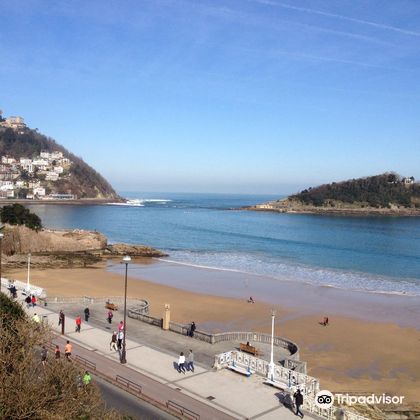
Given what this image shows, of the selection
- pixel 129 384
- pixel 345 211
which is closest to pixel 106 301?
pixel 129 384

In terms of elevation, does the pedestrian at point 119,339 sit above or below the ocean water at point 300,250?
above

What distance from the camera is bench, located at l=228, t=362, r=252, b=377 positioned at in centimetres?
1723

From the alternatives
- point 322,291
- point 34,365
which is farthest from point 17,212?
point 34,365

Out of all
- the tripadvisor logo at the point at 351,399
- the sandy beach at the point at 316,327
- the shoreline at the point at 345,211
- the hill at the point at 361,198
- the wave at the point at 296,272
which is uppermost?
the hill at the point at 361,198

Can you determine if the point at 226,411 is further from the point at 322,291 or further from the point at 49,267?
the point at 49,267

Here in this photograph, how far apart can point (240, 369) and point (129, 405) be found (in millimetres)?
4815

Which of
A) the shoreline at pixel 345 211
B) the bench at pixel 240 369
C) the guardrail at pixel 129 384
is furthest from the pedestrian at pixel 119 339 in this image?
the shoreline at pixel 345 211

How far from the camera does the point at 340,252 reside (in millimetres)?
69625

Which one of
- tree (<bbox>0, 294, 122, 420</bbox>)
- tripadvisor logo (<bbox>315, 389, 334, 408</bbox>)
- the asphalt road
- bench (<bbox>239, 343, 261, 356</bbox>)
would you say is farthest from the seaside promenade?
tree (<bbox>0, 294, 122, 420</bbox>)

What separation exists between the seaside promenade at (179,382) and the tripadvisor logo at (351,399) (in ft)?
2.46

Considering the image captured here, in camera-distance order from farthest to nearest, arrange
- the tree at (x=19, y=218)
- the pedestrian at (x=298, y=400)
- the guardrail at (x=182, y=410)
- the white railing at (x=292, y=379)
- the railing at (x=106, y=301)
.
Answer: the tree at (x=19, y=218) → the railing at (x=106, y=301) → the white railing at (x=292, y=379) → the pedestrian at (x=298, y=400) → the guardrail at (x=182, y=410)

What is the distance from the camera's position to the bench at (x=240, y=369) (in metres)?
17.2

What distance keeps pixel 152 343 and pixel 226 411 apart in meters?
7.42

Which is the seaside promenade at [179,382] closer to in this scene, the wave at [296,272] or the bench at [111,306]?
the bench at [111,306]
